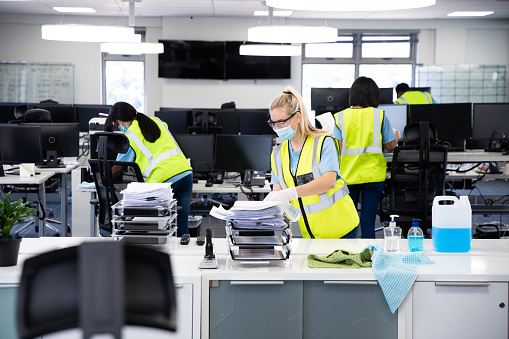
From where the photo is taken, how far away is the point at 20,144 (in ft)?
18.7

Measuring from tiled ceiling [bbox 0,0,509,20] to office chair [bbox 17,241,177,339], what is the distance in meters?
8.54

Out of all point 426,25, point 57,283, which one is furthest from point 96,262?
point 426,25

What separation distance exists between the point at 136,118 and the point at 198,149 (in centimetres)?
165

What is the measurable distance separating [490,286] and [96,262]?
1759 mm

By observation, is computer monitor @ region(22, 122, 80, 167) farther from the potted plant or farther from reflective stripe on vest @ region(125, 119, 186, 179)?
the potted plant

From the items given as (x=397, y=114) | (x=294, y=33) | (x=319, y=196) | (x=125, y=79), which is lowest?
(x=319, y=196)

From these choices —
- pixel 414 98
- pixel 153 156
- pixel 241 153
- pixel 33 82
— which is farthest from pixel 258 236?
pixel 33 82

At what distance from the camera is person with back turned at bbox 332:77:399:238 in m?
4.24

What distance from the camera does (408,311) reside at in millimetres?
2178

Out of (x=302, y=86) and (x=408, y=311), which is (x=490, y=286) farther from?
(x=302, y=86)

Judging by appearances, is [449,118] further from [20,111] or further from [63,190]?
[20,111]

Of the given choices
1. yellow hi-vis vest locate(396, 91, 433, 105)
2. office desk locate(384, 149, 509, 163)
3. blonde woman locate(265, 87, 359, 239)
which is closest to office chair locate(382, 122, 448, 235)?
office desk locate(384, 149, 509, 163)

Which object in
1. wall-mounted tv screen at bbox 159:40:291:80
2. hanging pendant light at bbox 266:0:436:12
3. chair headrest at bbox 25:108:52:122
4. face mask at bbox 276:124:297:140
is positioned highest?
wall-mounted tv screen at bbox 159:40:291:80

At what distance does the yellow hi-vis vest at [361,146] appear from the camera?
4.25 meters
